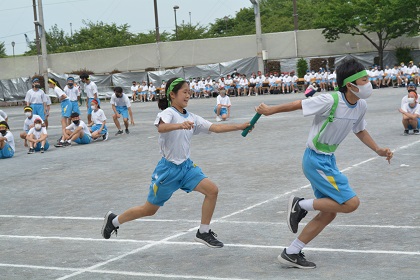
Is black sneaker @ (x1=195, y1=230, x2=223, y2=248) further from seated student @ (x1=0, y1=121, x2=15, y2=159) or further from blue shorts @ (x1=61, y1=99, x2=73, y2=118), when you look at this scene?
blue shorts @ (x1=61, y1=99, x2=73, y2=118)

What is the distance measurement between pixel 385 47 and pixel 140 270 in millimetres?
47578

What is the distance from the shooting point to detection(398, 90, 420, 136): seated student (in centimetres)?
1933

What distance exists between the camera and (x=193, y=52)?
6047 centimetres

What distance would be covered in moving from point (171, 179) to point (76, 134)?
15.4 m

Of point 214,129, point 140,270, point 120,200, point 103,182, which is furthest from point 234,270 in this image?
point 103,182

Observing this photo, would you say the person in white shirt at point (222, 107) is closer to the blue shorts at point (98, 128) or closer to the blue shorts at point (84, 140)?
the blue shorts at point (98, 128)

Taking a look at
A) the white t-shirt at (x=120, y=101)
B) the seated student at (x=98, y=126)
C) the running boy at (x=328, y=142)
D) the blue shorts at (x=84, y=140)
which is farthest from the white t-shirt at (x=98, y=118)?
the running boy at (x=328, y=142)

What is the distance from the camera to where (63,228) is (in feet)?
34.9

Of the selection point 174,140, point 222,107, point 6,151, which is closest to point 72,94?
point 222,107

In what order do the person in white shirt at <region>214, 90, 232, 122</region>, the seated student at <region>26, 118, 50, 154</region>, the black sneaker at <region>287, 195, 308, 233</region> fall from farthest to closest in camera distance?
1. the person in white shirt at <region>214, 90, 232, 122</region>
2. the seated student at <region>26, 118, 50, 154</region>
3. the black sneaker at <region>287, 195, 308, 233</region>

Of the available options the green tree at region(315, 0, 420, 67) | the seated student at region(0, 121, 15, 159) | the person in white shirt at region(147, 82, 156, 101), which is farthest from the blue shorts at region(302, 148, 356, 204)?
the person in white shirt at region(147, 82, 156, 101)

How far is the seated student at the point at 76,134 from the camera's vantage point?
76.9 ft

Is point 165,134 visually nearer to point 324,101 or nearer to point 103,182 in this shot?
point 324,101

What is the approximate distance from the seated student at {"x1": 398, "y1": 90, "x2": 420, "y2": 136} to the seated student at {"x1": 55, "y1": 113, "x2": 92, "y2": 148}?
9.91 meters
